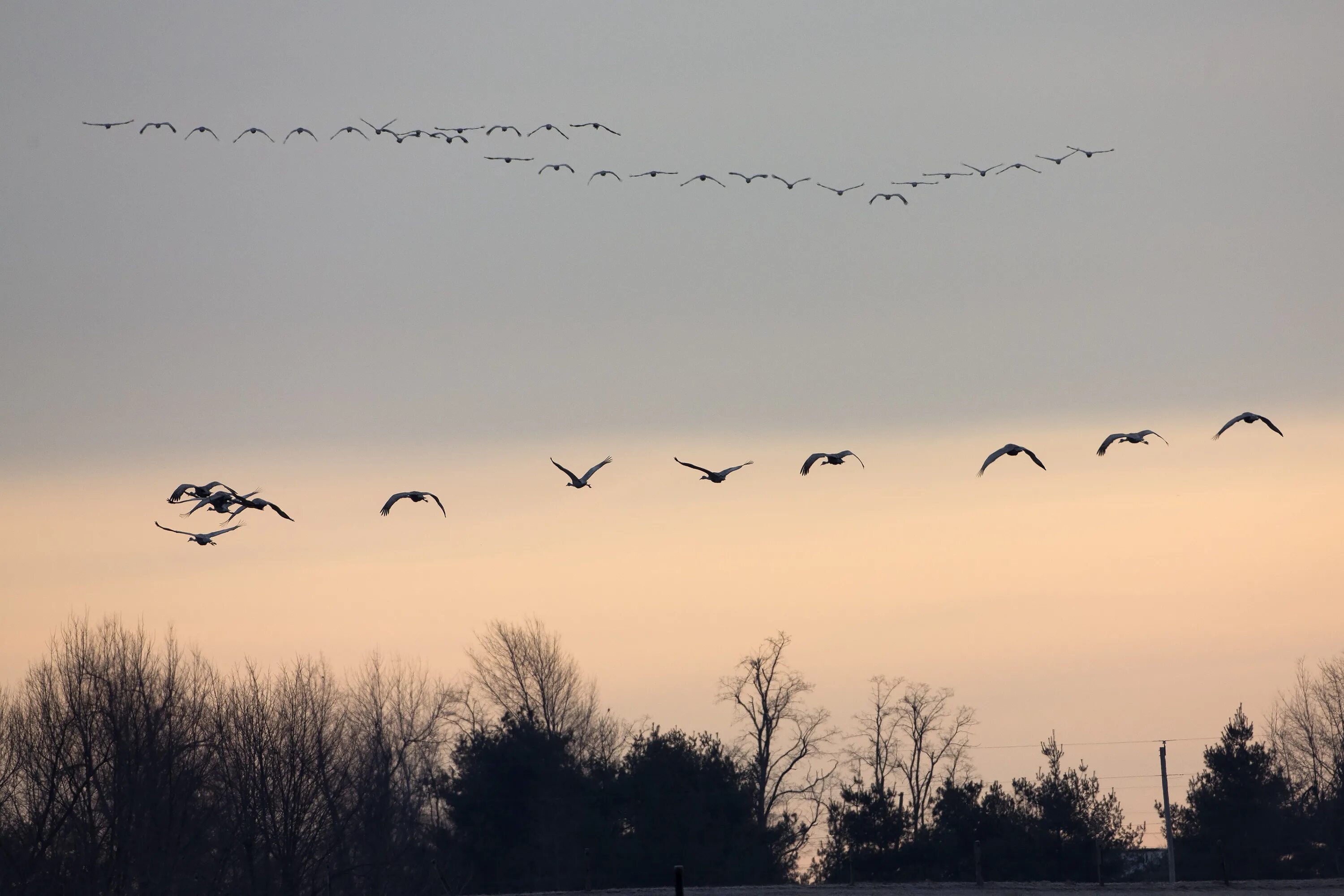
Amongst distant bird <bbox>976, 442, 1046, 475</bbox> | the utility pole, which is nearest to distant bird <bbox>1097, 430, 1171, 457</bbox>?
distant bird <bbox>976, 442, 1046, 475</bbox>

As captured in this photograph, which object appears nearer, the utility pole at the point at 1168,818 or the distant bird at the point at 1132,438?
the distant bird at the point at 1132,438

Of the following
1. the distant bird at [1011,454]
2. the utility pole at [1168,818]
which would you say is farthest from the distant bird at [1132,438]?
the utility pole at [1168,818]

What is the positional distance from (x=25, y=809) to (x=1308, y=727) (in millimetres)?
69199

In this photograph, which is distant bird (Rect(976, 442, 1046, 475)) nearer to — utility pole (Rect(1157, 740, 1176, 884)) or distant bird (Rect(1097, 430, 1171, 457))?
distant bird (Rect(1097, 430, 1171, 457))

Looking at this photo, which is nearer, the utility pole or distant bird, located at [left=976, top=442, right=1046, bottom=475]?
distant bird, located at [left=976, top=442, right=1046, bottom=475]

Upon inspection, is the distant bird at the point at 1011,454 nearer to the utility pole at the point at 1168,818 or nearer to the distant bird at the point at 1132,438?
the distant bird at the point at 1132,438

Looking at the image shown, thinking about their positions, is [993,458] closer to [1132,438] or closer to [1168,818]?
[1132,438]

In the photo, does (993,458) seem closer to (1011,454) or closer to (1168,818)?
(1011,454)

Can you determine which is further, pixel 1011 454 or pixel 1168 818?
pixel 1168 818

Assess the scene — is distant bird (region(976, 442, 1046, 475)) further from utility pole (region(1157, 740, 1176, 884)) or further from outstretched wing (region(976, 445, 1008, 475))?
utility pole (region(1157, 740, 1176, 884))

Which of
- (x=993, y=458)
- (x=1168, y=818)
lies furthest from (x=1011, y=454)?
(x=1168, y=818)

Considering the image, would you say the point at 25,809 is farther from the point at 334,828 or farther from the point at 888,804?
the point at 888,804

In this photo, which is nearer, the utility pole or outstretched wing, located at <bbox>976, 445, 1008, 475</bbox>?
outstretched wing, located at <bbox>976, 445, 1008, 475</bbox>

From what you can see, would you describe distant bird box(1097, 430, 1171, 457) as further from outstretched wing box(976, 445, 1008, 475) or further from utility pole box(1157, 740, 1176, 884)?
utility pole box(1157, 740, 1176, 884)
